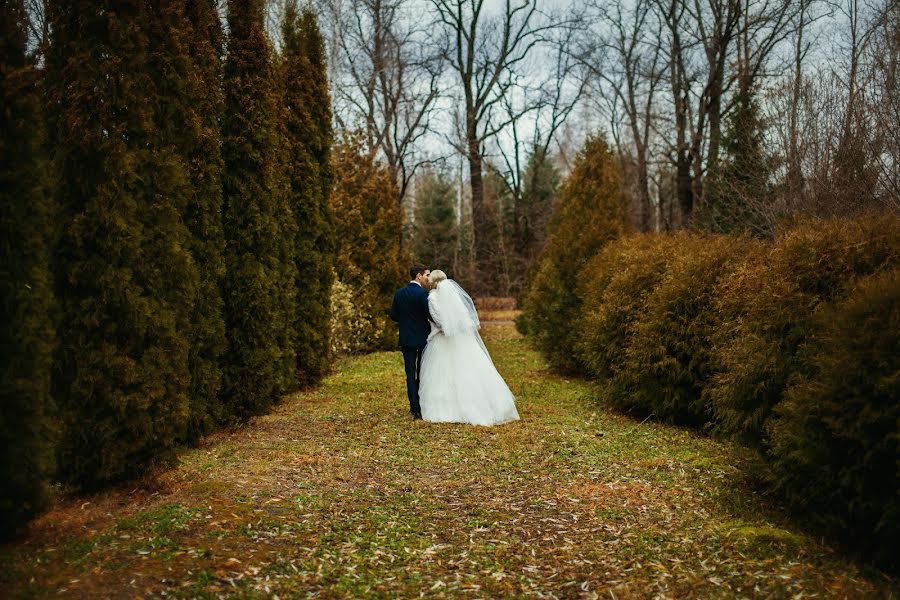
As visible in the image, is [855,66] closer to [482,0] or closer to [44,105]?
[44,105]

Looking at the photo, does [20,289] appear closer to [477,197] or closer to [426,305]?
[426,305]

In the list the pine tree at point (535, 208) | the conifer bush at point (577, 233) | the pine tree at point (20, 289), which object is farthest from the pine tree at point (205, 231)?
the pine tree at point (535, 208)

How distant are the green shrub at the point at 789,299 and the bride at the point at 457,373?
12.0 feet

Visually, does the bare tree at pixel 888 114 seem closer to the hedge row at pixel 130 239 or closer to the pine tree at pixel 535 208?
the hedge row at pixel 130 239

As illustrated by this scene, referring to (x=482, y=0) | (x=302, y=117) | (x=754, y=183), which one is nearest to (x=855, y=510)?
(x=302, y=117)

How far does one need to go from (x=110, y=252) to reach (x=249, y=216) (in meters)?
3.66

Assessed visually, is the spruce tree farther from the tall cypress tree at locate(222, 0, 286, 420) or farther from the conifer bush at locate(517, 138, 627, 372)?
the tall cypress tree at locate(222, 0, 286, 420)

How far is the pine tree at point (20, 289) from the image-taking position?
14.1 ft

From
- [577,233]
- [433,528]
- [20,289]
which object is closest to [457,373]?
[433,528]

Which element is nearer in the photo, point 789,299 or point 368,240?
point 789,299

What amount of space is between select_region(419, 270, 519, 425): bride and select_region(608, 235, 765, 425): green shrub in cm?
183

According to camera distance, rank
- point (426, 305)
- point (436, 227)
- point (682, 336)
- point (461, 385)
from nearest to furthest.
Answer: point (682, 336)
point (461, 385)
point (426, 305)
point (436, 227)

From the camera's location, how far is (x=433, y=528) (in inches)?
214

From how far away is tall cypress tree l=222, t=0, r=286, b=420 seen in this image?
356 inches
